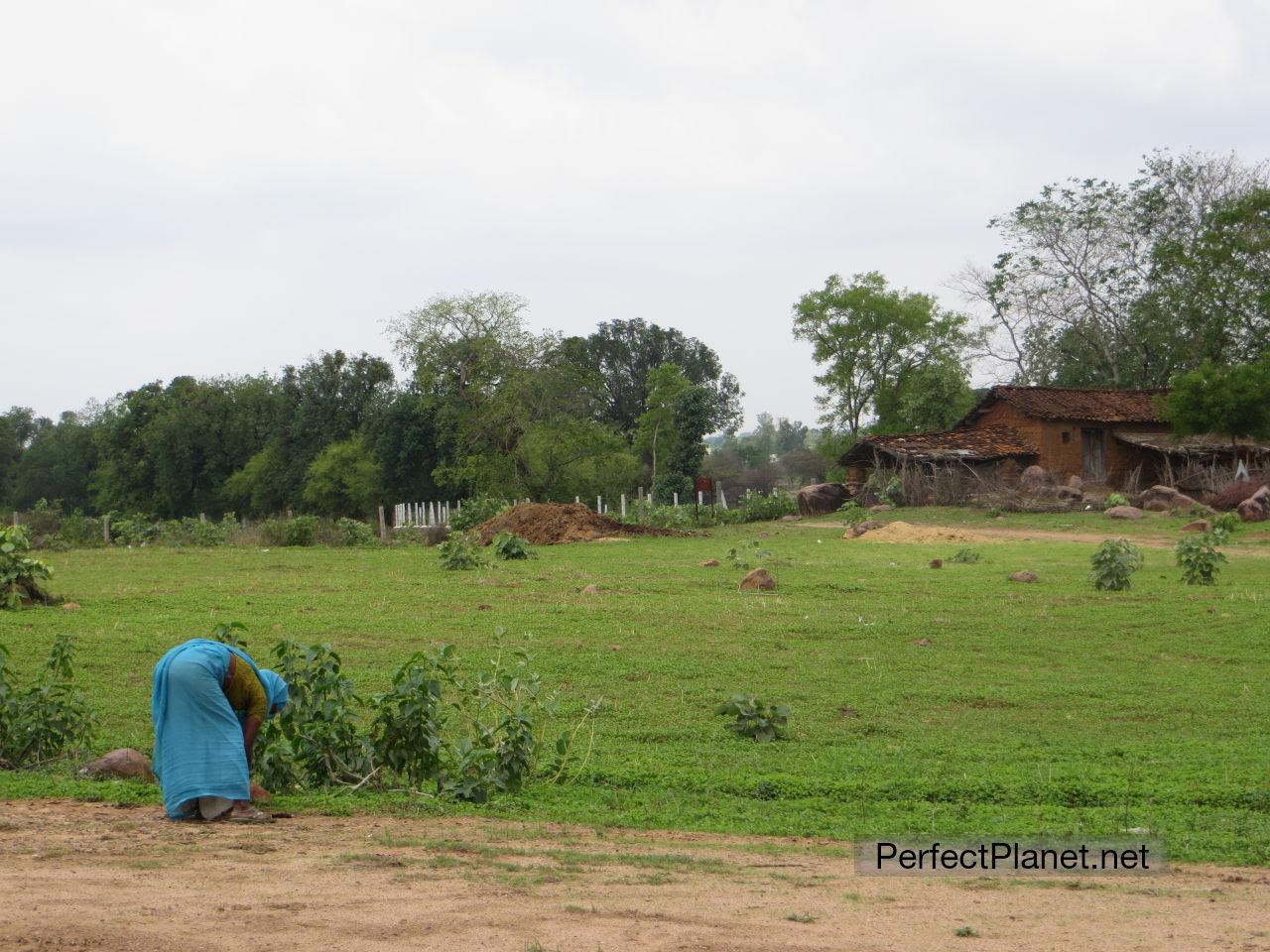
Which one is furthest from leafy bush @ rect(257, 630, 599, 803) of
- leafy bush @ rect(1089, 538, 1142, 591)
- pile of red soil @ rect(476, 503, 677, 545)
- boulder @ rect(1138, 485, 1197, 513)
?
boulder @ rect(1138, 485, 1197, 513)

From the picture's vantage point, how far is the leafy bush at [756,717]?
10086 mm

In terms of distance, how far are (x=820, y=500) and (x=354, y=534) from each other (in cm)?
1608

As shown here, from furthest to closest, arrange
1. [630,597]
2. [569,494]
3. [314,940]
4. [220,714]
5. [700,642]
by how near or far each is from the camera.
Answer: [569,494] → [630,597] → [700,642] → [220,714] → [314,940]

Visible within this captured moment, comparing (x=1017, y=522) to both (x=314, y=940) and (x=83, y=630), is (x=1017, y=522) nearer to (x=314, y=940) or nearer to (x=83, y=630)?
(x=83, y=630)

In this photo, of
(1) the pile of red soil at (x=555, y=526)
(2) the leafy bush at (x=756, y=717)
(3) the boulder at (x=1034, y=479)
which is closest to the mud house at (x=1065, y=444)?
(3) the boulder at (x=1034, y=479)

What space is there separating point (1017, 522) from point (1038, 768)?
28546mm

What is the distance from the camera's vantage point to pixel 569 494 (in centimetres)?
5447

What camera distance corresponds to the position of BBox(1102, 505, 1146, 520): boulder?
34.8 metres

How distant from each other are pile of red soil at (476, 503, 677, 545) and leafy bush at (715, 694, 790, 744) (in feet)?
79.7

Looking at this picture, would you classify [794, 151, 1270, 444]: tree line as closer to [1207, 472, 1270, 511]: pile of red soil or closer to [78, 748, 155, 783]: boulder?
[1207, 472, 1270, 511]: pile of red soil

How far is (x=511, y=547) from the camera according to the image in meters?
28.5

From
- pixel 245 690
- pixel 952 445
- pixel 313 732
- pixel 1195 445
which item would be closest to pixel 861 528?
pixel 952 445

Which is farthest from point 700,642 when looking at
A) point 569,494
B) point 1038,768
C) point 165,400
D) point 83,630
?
point 165,400

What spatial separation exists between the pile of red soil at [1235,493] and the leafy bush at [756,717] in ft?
94.0
